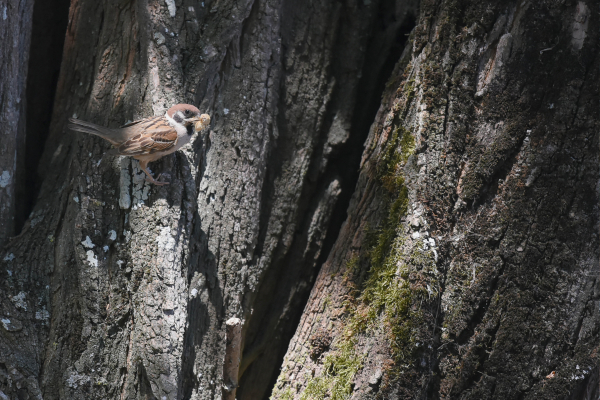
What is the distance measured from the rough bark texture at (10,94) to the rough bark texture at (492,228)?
7.38ft

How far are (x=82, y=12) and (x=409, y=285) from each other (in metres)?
2.86

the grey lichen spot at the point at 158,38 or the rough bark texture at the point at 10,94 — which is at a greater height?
the grey lichen spot at the point at 158,38

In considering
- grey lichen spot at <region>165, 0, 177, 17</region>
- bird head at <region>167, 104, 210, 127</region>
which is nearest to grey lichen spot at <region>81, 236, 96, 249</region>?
bird head at <region>167, 104, 210, 127</region>

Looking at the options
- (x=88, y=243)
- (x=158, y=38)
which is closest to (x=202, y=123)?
(x=158, y=38)

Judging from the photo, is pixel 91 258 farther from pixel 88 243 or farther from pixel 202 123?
pixel 202 123

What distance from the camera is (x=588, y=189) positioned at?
249 cm

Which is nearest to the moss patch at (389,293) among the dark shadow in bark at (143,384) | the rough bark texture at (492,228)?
the rough bark texture at (492,228)

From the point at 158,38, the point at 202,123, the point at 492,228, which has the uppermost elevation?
the point at 158,38

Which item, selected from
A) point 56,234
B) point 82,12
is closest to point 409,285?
point 56,234

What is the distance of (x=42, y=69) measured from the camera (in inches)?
145

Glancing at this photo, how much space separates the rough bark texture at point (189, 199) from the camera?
265cm

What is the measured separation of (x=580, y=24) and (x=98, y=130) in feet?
9.22

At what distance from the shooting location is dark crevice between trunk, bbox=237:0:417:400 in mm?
3611

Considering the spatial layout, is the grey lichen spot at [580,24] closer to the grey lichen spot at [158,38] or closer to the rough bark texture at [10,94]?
the grey lichen spot at [158,38]
